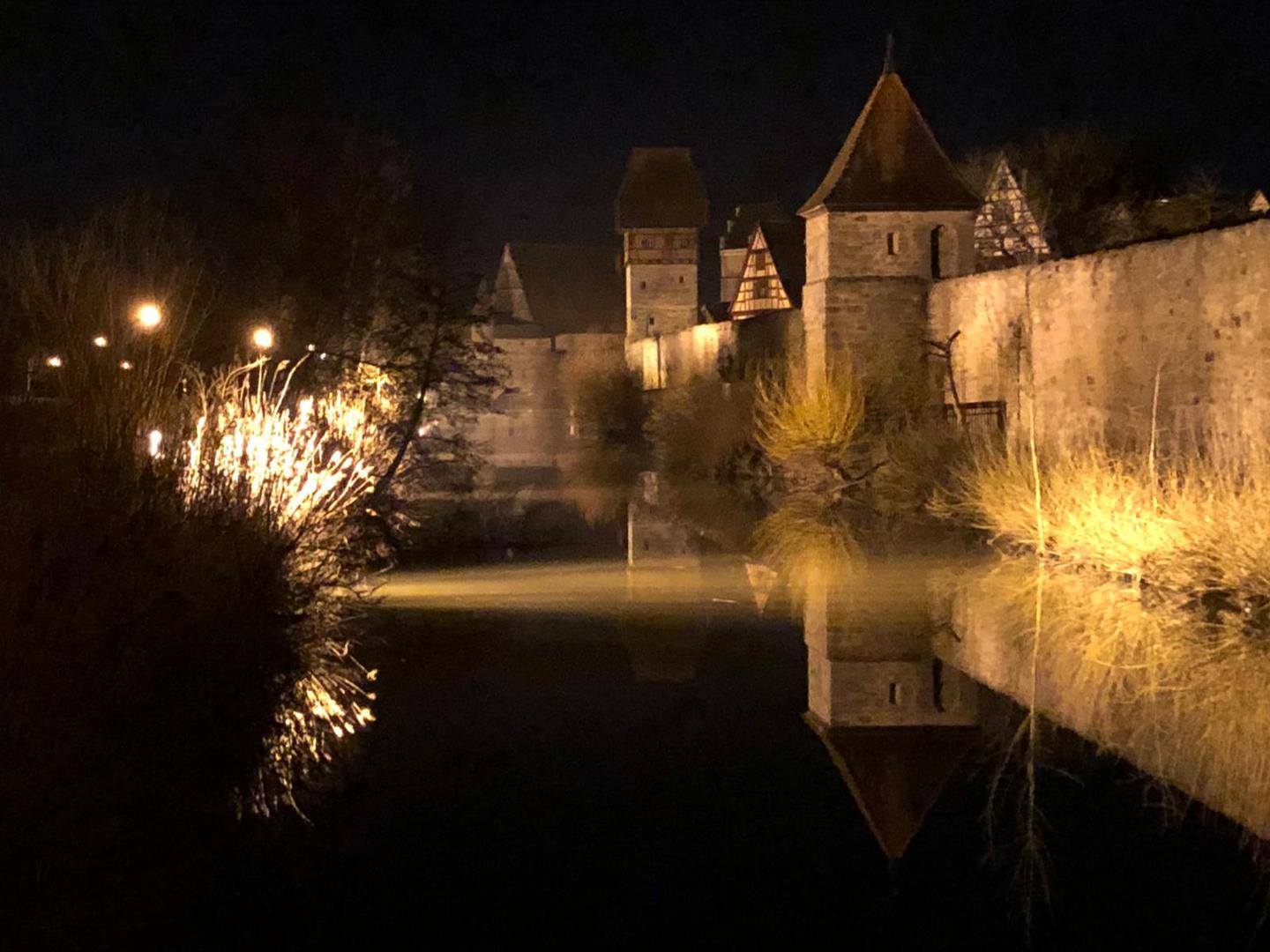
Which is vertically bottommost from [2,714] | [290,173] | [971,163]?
[2,714]

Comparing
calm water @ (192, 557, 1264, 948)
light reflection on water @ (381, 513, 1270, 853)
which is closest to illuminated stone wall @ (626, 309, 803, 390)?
light reflection on water @ (381, 513, 1270, 853)

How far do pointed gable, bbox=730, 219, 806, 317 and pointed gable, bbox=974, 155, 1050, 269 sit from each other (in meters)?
8.64

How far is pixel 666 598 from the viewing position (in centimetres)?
1681

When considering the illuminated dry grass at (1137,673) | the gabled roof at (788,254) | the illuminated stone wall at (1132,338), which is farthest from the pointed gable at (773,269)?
the illuminated dry grass at (1137,673)

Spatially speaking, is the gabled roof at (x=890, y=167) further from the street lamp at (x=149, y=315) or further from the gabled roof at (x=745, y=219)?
the gabled roof at (x=745, y=219)

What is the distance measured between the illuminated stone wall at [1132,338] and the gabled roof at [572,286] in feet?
188

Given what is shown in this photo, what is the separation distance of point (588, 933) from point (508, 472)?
3929cm

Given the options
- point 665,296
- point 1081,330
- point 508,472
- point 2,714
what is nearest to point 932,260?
point 1081,330

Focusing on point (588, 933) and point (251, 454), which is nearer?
point (588, 933)

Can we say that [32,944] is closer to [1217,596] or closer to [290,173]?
[1217,596]

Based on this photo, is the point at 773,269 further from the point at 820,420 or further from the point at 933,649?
the point at 933,649

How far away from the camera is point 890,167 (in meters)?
32.2

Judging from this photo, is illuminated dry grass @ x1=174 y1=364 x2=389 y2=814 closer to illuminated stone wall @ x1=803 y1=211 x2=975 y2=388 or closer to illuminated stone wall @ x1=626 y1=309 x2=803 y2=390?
illuminated stone wall @ x1=803 y1=211 x2=975 y2=388

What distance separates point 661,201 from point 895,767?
222 feet
